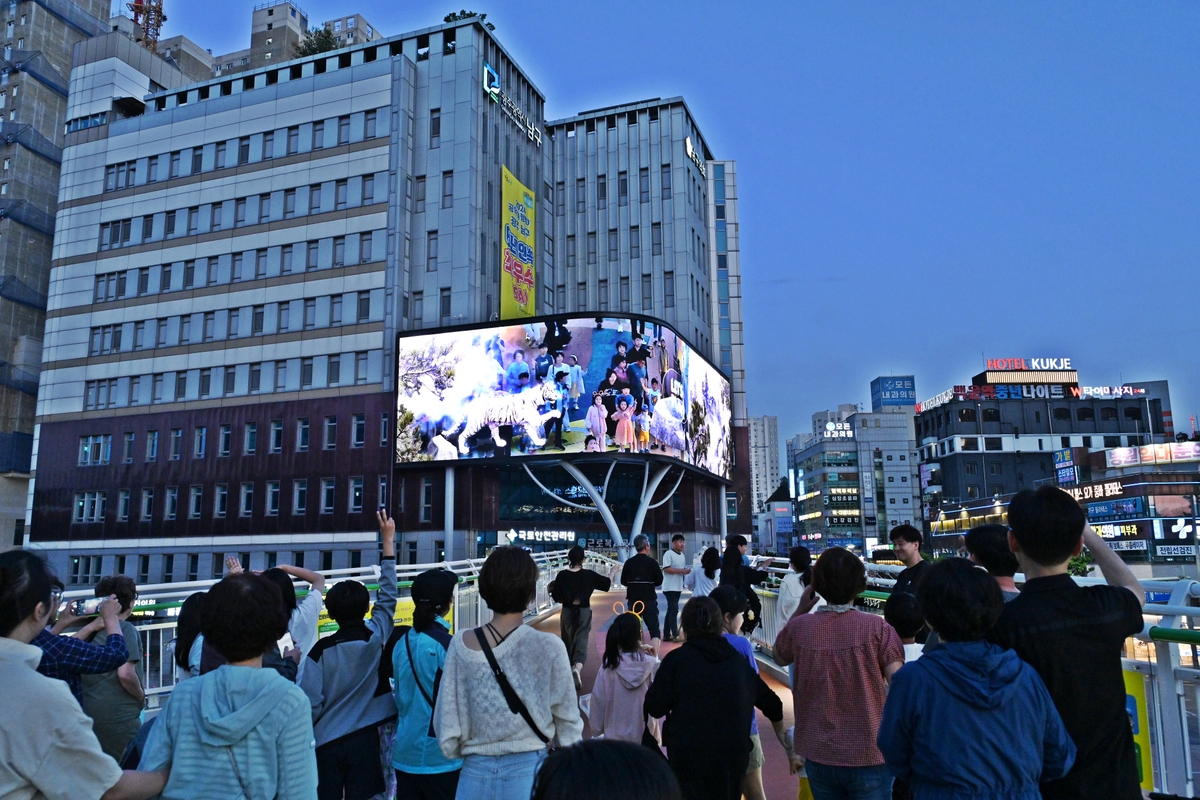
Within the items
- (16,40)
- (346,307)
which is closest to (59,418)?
(346,307)

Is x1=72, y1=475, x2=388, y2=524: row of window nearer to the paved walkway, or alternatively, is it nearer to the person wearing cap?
the paved walkway

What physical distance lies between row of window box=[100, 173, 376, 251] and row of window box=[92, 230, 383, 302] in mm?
1654

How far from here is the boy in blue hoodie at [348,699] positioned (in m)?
4.86

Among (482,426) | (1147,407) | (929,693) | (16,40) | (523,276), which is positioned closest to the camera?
(929,693)

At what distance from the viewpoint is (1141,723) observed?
5188 millimetres

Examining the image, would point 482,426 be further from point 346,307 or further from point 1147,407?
point 1147,407

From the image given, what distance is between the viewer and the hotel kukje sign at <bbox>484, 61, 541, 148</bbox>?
45750 mm

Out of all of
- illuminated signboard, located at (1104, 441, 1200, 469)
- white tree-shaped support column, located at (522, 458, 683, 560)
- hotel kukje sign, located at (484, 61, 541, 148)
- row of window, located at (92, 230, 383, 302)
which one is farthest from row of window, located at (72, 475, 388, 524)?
illuminated signboard, located at (1104, 441, 1200, 469)

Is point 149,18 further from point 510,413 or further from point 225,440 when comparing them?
point 510,413

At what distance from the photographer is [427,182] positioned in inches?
1753

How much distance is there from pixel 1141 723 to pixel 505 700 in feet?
13.0

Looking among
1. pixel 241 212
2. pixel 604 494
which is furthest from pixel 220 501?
pixel 604 494

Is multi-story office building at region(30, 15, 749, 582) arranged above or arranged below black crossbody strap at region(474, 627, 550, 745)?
above

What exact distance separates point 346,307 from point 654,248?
18827 mm
